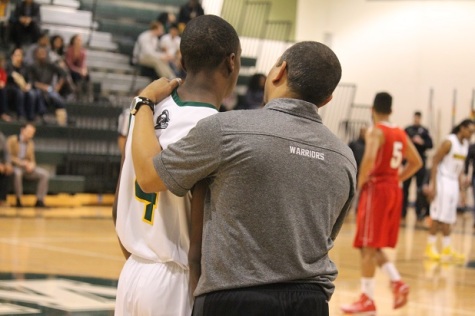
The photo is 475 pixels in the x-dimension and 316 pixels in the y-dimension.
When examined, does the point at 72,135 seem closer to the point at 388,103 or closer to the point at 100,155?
the point at 100,155

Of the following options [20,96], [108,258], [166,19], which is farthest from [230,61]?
[166,19]

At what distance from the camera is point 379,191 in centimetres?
834

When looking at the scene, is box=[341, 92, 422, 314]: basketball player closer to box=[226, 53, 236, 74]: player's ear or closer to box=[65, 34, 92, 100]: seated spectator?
box=[226, 53, 236, 74]: player's ear

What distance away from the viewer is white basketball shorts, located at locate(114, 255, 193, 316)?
2971mm

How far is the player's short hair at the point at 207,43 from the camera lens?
9.64ft

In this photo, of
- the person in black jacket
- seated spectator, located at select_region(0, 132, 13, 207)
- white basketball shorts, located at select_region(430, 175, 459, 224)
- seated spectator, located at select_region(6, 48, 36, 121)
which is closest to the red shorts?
white basketball shorts, located at select_region(430, 175, 459, 224)

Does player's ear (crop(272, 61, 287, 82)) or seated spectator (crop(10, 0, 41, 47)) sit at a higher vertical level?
seated spectator (crop(10, 0, 41, 47))

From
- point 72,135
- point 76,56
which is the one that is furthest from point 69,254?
point 76,56

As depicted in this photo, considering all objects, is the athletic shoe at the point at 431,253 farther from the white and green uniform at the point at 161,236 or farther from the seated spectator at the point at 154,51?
the white and green uniform at the point at 161,236

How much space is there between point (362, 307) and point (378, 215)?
949mm

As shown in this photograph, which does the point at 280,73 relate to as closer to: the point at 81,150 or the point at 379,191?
the point at 379,191

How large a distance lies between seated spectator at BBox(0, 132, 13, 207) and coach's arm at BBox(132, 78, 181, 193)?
492 inches

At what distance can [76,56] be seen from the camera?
18594mm

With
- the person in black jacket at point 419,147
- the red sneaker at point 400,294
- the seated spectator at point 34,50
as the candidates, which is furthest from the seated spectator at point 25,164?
the red sneaker at point 400,294
